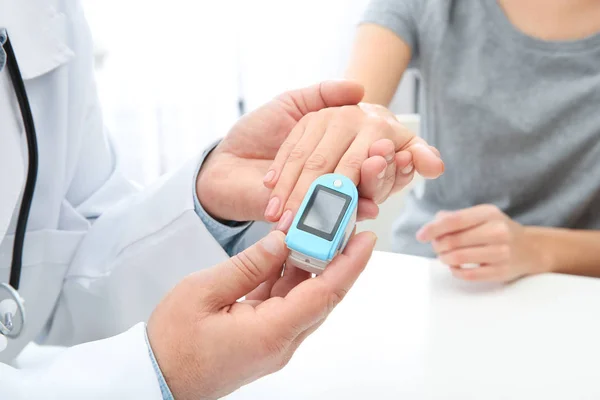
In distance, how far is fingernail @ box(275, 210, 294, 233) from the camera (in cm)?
54

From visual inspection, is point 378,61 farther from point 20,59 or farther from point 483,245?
point 20,59

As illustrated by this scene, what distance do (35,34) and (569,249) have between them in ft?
2.69

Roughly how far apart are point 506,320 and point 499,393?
0.13 meters

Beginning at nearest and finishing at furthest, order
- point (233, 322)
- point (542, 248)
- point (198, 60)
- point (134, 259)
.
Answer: point (233, 322) → point (134, 259) → point (542, 248) → point (198, 60)

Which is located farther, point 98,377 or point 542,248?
point 542,248

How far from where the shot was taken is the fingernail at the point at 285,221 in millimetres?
541

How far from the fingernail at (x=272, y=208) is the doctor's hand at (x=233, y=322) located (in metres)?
0.09

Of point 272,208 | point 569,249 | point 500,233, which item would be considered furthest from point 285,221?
point 569,249

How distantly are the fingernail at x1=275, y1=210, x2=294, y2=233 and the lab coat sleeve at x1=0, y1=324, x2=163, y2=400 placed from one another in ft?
0.53

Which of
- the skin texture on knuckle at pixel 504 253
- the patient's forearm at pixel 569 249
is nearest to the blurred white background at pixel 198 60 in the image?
the patient's forearm at pixel 569 249

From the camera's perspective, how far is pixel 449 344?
2.03 feet

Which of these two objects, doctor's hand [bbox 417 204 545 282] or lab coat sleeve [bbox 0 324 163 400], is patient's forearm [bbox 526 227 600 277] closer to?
doctor's hand [bbox 417 204 545 282]

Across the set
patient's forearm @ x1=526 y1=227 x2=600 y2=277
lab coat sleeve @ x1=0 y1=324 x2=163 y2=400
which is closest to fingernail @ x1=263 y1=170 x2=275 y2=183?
lab coat sleeve @ x1=0 y1=324 x2=163 y2=400

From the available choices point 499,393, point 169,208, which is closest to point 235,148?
point 169,208
